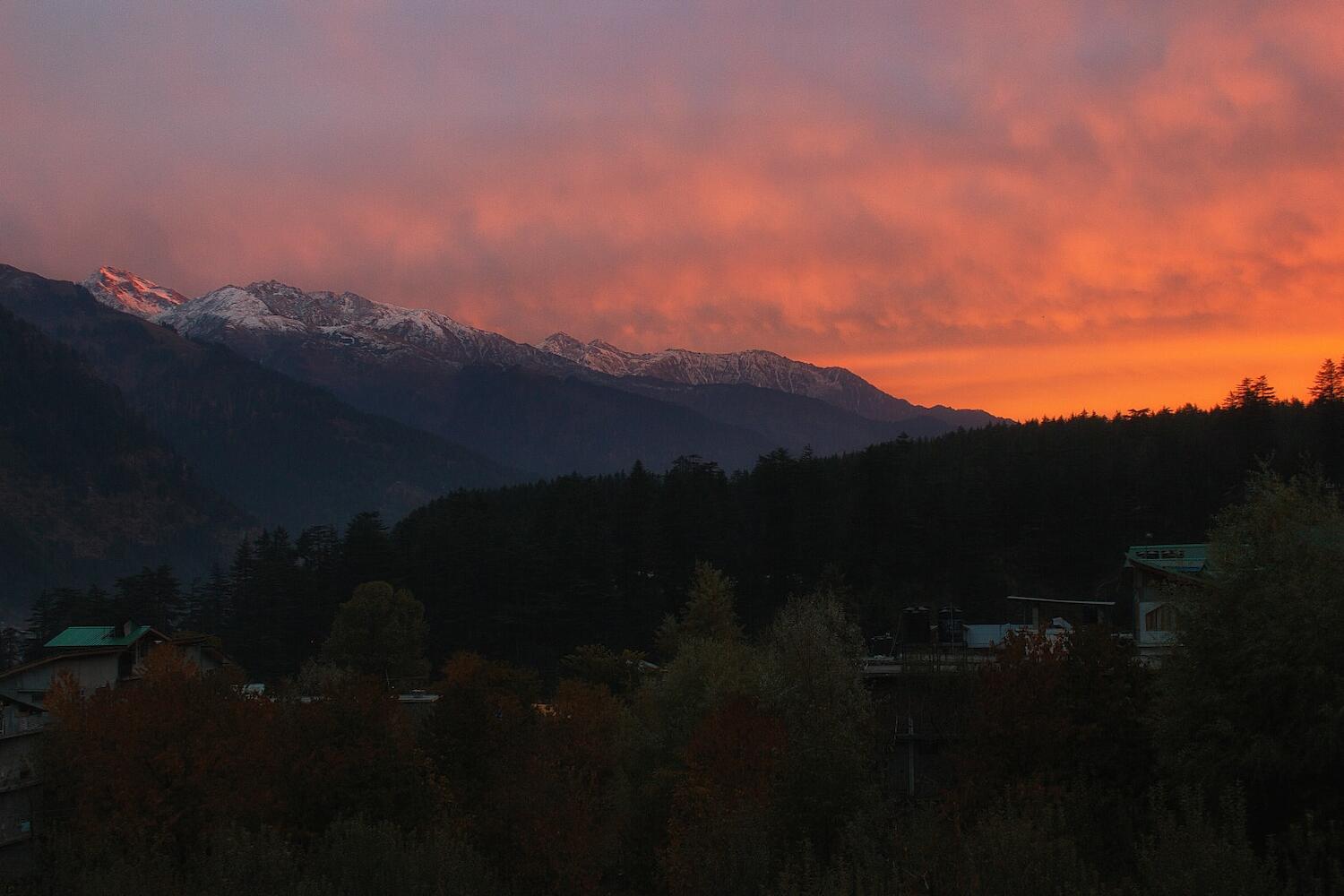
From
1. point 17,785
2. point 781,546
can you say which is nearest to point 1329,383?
point 781,546

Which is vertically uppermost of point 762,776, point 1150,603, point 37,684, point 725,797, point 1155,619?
point 1150,603

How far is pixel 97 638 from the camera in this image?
258 ft

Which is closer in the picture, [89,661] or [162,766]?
[162,766]

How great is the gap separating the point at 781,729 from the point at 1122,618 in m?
43.6

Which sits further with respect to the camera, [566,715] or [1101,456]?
[1101,456]

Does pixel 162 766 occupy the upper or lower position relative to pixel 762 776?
lower

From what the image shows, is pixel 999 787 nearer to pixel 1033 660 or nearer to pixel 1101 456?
pixel 1033 660

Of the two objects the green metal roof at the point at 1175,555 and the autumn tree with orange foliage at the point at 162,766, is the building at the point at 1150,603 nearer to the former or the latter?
the green metal roof at the point at 1175,555

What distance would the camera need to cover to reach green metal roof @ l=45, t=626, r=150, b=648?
2954 inches

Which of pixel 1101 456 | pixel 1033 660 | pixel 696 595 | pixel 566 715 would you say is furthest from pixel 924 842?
pixel 1101 456

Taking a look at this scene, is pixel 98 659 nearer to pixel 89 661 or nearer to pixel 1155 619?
pixel 89 661

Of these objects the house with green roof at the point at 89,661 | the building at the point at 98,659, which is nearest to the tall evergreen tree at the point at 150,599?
the building at the point at 98,659

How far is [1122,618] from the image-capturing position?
7762 cm

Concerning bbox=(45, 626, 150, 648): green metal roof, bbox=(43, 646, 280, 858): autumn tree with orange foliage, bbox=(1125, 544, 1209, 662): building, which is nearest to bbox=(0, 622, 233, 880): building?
bbox=(45, 626, 150, 648): green metal roof
